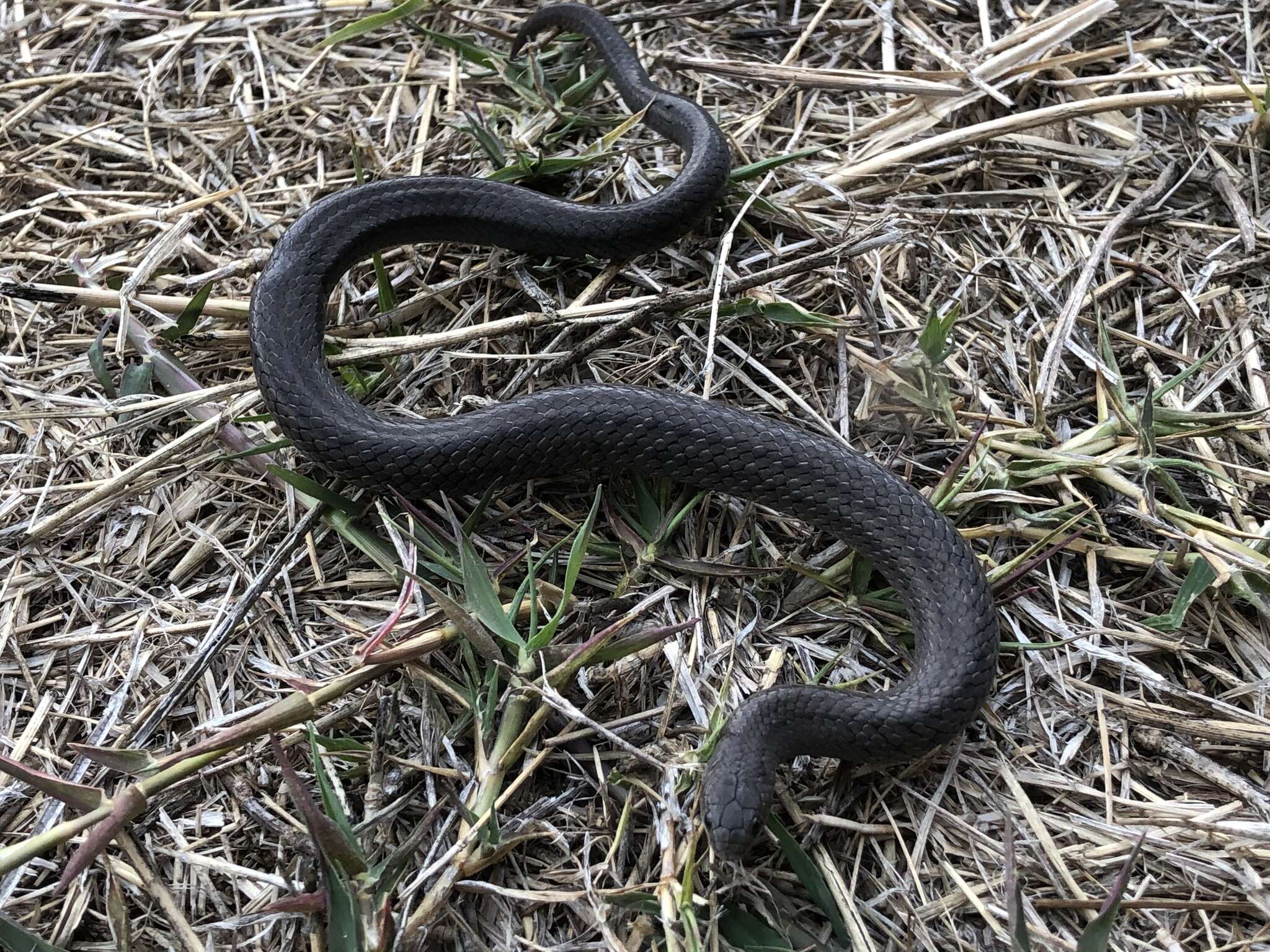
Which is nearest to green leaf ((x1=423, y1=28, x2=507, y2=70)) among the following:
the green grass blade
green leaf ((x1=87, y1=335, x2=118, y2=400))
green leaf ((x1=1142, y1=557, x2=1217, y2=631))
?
green leaf ((x1=87, y1=335, x2=118, y2=400))

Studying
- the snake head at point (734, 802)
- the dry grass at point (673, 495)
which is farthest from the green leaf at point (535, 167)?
the snake head at point (734, 802)

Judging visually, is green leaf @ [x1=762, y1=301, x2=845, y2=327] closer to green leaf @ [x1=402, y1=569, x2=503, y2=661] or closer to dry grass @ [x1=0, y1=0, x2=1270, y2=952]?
dry grass @ [x1=0, y1=0, x2=1270, y2=952]

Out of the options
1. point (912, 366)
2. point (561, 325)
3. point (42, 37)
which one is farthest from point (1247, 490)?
point (42, 37)

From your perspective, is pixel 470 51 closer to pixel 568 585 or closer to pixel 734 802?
pixel 568 585

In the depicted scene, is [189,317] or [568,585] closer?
[568,585]

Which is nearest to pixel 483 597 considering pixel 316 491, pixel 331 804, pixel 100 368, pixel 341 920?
pixel 331 804

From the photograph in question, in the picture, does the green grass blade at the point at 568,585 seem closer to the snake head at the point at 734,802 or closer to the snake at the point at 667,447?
the snake at the point at 667,447
